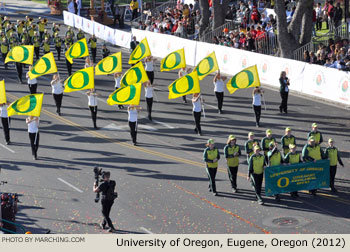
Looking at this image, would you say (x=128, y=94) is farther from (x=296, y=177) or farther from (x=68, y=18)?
(x=68, y=18)

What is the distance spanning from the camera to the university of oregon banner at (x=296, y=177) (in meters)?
20.0

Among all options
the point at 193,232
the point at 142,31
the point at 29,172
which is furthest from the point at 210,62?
the point at 142,31

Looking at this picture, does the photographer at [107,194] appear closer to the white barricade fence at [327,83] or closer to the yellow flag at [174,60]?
the yellow flag at [174,60]

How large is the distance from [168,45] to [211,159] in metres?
19.4

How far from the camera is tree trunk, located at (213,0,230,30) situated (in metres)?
40.6

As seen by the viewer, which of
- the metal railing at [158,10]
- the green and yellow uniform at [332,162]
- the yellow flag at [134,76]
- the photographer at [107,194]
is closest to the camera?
the photographer at [107,194]

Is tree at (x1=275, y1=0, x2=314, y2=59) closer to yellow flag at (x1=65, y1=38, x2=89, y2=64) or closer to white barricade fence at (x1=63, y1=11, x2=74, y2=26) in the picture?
yellow flag at (x1=65, y1=38, x2=89, y2=64)

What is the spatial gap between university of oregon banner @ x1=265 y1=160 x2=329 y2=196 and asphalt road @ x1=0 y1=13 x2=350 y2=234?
0.29 metres

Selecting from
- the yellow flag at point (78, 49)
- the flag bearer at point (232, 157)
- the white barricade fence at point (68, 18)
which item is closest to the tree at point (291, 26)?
the yellow flag at point (78, 49)

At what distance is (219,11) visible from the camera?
4072 cm

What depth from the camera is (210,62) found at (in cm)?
2795

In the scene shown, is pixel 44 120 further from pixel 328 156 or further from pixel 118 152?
pixel 328 156

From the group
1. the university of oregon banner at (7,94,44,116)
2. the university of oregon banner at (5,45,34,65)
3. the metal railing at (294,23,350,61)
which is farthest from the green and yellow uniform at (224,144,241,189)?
the metal railing at (294,23,350,61)

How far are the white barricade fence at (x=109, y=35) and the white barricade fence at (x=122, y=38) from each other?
32cm
